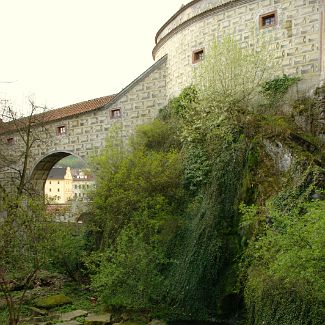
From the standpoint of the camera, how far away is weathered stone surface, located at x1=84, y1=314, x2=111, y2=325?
8508 mm

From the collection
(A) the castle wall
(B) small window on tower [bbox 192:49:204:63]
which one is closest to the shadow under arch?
Answer: (A) the castle wall

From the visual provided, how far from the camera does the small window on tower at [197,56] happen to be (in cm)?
1460

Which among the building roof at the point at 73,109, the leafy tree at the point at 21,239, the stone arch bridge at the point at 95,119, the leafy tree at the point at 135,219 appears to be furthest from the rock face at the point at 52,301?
the building roof at the point at 73,109

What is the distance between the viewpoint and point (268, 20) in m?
12.6

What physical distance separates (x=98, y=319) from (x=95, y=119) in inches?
417

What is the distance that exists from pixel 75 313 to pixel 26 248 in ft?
6.67

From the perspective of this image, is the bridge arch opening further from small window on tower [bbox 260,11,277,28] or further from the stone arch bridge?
small window on tower [bbox 260,11,277,28]

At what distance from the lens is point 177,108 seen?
47.4 feet

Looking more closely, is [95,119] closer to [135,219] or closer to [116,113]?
[116,113]

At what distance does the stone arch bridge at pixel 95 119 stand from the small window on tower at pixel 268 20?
208 inches

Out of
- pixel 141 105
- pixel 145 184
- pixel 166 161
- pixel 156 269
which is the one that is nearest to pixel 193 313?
pixel 156 269

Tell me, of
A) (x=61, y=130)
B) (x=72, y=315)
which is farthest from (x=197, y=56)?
(x=72, y=315)

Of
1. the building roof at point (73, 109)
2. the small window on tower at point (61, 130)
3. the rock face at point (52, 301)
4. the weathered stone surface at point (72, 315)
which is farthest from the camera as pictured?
the small window on tower at point (61, 130)

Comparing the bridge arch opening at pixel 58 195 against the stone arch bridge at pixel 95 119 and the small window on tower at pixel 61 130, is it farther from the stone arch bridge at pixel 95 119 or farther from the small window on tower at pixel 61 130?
the small window on tower at pixel 61 130
